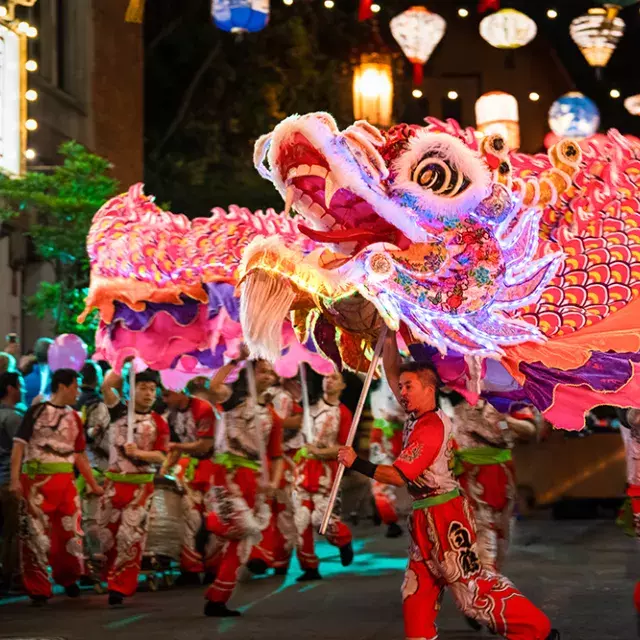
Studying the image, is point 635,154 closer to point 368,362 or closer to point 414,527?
point 368,362

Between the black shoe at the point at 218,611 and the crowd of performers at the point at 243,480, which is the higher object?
the crowd of performers at the point at 243,480

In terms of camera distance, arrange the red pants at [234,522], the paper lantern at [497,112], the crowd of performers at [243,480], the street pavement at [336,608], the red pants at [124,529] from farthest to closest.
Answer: the paper lantern at [497,112] → the red pants at [124,529] → the red pants at [234,522] → the street pavement at [336,608] → the crowd of performers at [243,480]

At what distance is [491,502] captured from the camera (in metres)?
11.5

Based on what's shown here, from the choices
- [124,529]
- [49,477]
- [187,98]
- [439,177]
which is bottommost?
[124,529]

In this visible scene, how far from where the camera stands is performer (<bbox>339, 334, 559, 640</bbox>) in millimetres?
8414

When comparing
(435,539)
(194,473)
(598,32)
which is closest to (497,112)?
(598,32)

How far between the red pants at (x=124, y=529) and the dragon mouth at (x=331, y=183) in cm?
418

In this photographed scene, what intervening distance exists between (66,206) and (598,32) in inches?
271

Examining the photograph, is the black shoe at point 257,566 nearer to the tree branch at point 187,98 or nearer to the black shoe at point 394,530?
the black shoe at point 394,530

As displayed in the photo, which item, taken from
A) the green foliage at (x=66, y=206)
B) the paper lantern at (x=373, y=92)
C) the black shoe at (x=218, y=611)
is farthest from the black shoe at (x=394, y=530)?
the paper lantern at (x=373, y=92)

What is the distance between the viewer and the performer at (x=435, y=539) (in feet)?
27.6

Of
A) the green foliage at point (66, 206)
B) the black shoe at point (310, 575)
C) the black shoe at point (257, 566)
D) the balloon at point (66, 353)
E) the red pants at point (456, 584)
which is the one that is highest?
the green foliage at point (66, 206)

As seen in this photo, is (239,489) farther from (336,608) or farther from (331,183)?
(331,183)

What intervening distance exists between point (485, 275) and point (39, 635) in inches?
159
